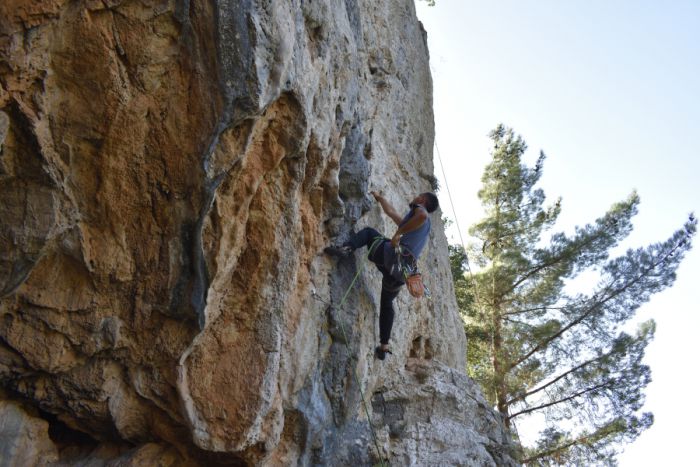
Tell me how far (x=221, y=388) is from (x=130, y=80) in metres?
2.20

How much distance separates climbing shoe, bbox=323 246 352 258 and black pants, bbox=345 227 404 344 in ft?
0.28

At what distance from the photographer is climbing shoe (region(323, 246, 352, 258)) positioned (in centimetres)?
599

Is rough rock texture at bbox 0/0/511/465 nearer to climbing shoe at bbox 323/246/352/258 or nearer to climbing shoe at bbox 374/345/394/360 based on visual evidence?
climbing shoe at bbox 323/246/352/258

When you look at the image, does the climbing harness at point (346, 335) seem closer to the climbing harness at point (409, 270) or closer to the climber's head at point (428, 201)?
the climbing harness at point (409, 270)

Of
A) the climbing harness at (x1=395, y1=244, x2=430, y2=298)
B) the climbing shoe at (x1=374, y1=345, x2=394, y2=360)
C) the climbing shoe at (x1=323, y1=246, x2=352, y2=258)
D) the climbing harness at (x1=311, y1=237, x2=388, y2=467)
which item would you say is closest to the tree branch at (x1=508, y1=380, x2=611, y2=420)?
the climbing shoe at (x1=374, y1=345, x2=394, y2=360)

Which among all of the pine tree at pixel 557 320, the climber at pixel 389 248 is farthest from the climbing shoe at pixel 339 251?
the pine tree at pixel 557 320

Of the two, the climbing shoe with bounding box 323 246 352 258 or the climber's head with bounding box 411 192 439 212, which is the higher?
the climber's head with bounding box 411 192 439 212

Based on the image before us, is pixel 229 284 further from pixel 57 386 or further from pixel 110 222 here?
pixel 57 386

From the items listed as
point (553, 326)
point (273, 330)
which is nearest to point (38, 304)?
point (273, 330)

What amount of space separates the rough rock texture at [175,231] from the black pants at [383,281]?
57cm

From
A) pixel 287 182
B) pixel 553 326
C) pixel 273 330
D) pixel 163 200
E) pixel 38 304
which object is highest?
pixel 553 326

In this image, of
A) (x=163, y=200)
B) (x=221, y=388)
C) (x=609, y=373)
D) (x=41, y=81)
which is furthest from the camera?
(x=609, y=373)

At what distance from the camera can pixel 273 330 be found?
4.76 metres

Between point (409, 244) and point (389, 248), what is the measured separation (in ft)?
0.84
